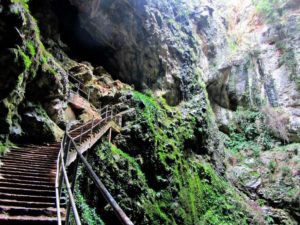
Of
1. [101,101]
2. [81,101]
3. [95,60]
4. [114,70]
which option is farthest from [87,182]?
[95,60]

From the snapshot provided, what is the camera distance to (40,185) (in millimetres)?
5699

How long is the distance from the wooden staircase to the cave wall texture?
1.31 m

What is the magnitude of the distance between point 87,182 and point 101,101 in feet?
26.8

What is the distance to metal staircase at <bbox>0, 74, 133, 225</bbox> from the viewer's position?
9.45 ft

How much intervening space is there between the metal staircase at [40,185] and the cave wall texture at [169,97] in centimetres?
127

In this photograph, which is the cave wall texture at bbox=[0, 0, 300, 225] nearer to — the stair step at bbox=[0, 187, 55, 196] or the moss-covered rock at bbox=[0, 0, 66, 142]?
the moss-covered rock at bbox=[0, 0, 66, 142]

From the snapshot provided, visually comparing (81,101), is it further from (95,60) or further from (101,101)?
(95,60)

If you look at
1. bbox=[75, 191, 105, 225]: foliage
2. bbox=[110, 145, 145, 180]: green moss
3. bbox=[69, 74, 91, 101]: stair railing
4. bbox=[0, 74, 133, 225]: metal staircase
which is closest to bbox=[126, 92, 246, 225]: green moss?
bbox=[110, 145, 145, 180]: green moss

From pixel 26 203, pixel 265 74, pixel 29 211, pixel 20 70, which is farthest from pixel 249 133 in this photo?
pixel 29 211

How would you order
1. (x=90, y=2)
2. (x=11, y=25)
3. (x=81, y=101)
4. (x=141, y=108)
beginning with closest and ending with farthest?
1. (x=11, y=25)
2. (x=141, y=108)
3. (x=81, y=101)
4. (x=90, y=2)

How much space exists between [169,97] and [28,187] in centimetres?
1252

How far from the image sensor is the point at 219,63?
24000mm

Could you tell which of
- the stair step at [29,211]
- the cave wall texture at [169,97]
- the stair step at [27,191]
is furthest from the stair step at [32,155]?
the stair step at [29,211]

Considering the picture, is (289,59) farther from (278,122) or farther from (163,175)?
(163,175)
